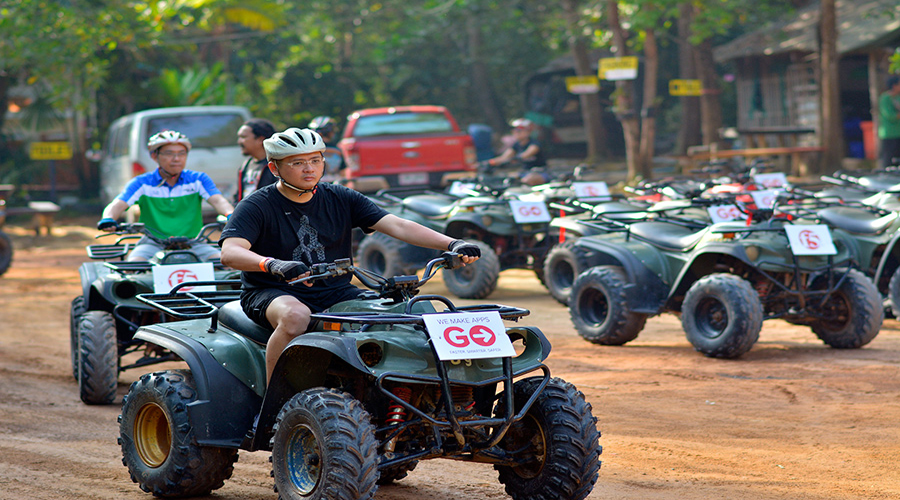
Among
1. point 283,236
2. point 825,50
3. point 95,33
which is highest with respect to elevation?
point 95,33

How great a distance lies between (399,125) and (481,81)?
47.3ft

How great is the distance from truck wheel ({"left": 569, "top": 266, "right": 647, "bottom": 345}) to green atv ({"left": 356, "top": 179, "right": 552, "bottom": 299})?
221cm

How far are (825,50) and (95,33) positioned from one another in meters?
13.3

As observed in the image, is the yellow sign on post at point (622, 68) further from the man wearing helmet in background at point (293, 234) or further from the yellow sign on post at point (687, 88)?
the man wearing helmet in background at point (293, 234)

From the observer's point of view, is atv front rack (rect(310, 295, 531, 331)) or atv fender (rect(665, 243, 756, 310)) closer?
atv front rack (rect(310, 295, 531, 331))

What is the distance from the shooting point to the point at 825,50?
59.4ft

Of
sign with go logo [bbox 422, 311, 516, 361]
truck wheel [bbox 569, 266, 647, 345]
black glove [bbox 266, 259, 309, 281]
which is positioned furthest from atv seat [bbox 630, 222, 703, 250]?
black glove [bbox 266, 259, 309, 281]

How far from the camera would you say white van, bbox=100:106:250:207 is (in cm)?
1620

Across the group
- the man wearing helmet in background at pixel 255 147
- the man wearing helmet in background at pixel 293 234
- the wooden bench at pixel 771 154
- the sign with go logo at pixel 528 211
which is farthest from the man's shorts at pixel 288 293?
the wooden bench at pixel 771 154

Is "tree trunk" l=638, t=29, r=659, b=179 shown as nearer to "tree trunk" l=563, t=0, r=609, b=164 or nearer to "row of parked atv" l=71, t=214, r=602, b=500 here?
"tree trunk" l=563, t=0, r=609, b=164

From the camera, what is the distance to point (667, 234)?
30.6 feet

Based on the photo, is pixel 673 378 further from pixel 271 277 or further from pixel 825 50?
pixel 825 50

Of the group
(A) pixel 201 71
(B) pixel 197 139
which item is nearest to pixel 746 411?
(B) pixel 197 139

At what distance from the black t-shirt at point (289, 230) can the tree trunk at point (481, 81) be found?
26.0m
